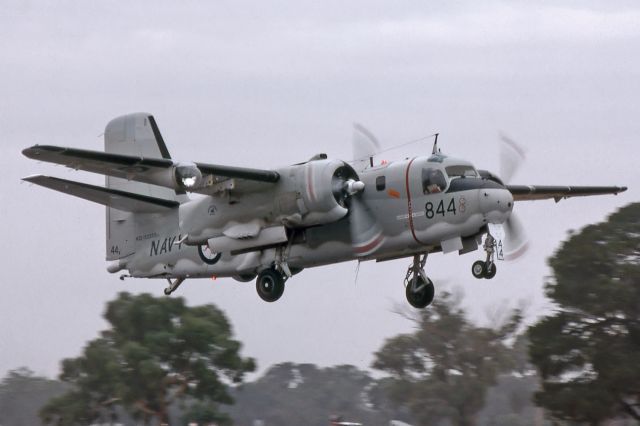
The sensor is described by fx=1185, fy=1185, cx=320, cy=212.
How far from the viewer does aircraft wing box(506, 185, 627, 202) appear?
3303 centimetres

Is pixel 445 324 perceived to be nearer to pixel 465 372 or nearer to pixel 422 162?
pixel 465 372

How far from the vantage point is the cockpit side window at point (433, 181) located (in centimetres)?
2867

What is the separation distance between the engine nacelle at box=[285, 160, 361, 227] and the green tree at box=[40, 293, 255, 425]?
87.6 feet

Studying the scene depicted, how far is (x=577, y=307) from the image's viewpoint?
153 ft

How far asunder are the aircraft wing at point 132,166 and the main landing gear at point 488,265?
5.40 meters

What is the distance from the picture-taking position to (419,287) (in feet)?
100

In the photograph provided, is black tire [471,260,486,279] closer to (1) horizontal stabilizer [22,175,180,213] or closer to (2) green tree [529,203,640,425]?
(1) horizontal stabilizer [22,175,180,213]

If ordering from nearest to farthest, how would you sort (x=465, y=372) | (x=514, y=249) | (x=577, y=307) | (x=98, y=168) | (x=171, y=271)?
1. (x=98, y=168)
2. (x=514, y=249)
3. (x=171, y=271)
4. (x=577, y=307)
5. (x=465, y=372)

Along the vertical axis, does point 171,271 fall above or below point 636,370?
above

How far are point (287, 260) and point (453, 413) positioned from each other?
95.2 feet

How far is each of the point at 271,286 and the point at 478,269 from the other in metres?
5.48

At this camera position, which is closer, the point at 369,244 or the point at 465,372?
the point at 369,244

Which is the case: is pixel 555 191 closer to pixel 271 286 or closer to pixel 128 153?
pixel 271 286

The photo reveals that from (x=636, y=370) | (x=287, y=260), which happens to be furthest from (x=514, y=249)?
(x=636, y=370)
